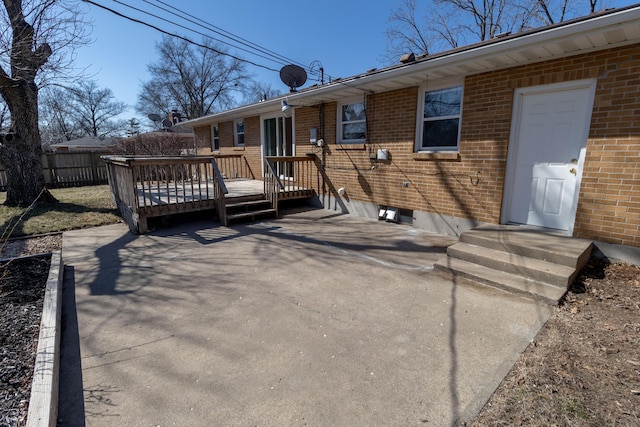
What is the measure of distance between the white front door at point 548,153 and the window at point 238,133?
10.0 meters

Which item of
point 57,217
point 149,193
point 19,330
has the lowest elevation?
point 19,330

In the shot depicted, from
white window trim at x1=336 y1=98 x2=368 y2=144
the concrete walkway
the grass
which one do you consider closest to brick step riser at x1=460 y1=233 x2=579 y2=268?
the concrete walkway

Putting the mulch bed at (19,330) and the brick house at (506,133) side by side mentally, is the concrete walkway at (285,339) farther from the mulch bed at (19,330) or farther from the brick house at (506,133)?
the brick house at (506,133)

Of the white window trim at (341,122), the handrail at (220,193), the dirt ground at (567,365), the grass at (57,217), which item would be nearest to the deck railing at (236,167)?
the grass at (57,217)

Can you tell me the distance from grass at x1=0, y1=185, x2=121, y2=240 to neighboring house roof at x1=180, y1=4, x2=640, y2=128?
6.71 meters

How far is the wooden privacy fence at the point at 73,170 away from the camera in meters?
14.0

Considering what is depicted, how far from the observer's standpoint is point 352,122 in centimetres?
789

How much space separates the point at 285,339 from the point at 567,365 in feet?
7.53

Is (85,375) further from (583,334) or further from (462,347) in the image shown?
(583,334)

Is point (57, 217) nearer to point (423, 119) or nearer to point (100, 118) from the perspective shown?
point (423, 119)

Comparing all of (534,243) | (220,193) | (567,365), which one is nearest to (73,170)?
(220,193)

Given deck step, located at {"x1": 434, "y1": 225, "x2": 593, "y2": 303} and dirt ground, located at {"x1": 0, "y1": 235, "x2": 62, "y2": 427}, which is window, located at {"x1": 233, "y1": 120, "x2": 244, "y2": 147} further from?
deck step, located at {"x1": 434, "y1": 225, "x2": 593, "y2": 303}

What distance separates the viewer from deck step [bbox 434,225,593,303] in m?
3.60

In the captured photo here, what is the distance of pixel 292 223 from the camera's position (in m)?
7.36
